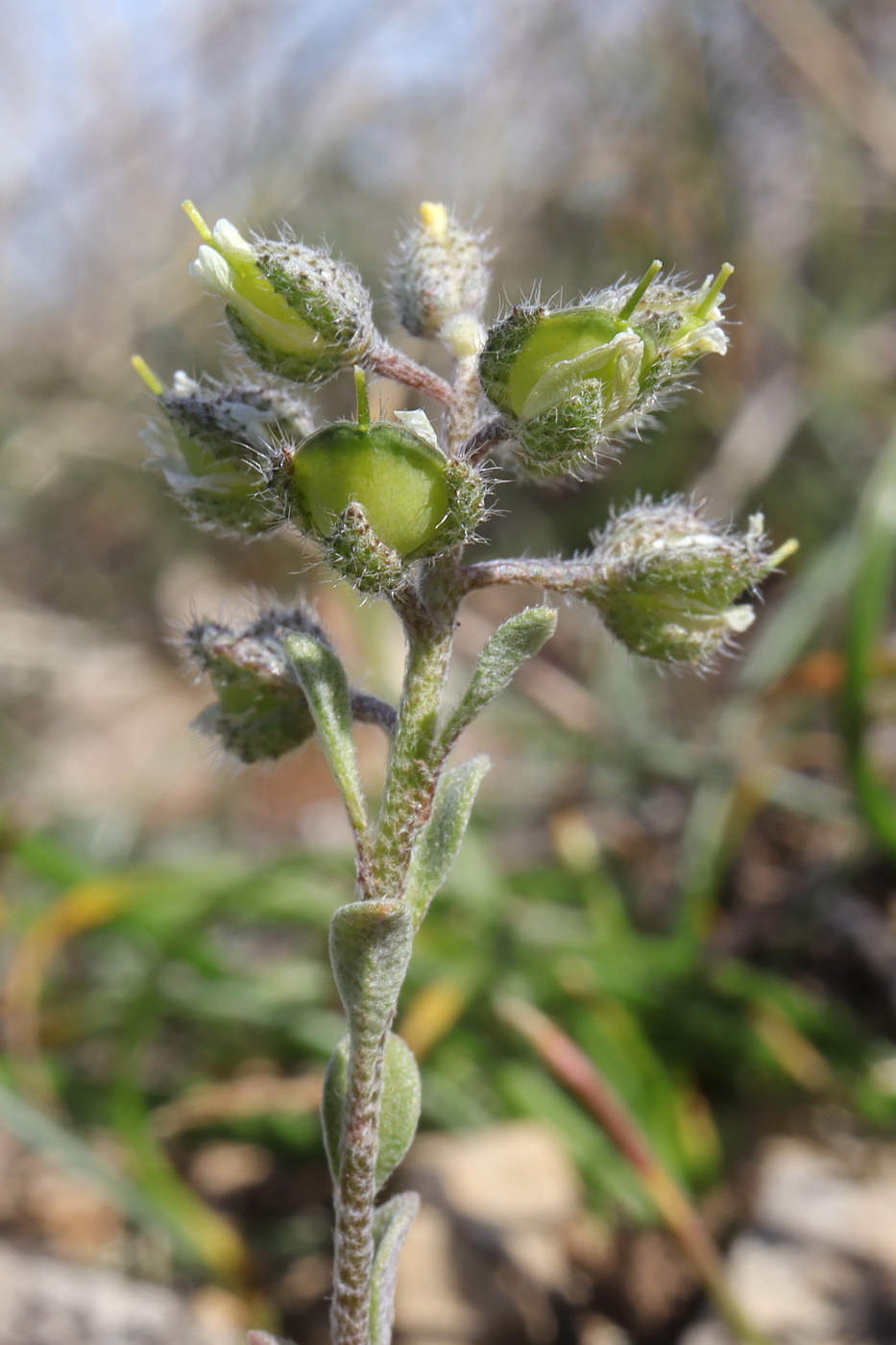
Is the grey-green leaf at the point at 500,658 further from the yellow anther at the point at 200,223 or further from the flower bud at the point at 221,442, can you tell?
the yellow anther at the point at 200,223

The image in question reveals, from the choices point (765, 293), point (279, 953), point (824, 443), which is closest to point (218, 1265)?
point (279, 953)

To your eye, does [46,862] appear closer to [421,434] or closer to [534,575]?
[534,575]

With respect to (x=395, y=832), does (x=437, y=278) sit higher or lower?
higher

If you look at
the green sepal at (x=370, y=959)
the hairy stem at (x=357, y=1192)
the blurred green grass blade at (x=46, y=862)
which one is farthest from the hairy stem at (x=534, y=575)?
the blurred green grass blade at (x=46, y=862)

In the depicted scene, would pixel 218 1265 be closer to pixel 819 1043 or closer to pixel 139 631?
pixel 819 1043

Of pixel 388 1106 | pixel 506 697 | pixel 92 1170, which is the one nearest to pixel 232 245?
pixel 388 1106

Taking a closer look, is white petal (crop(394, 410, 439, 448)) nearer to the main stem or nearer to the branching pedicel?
the branching pedicel
